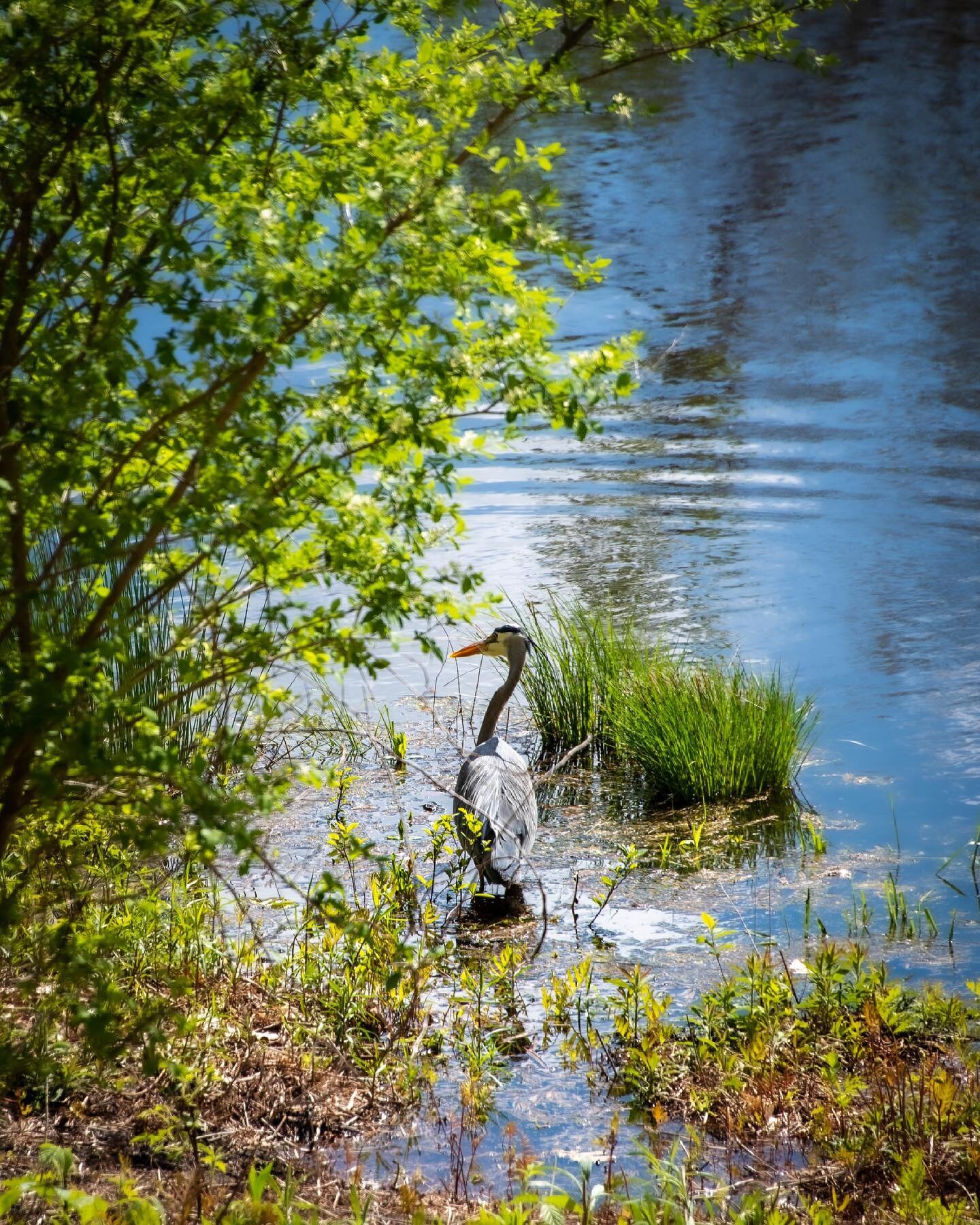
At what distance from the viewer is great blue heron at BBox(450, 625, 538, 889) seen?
5.04 metres

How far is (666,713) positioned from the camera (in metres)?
5.88

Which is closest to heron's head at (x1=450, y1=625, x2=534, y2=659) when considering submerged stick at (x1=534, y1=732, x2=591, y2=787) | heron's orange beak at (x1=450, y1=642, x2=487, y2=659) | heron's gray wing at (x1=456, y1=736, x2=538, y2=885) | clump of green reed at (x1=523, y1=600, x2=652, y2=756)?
heron's orange beak at (x1=450, y1=642, x2=487, y2=659)

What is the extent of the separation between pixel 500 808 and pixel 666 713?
3.43ft

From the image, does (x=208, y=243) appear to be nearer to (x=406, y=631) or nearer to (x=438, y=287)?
(x=438, y=287)

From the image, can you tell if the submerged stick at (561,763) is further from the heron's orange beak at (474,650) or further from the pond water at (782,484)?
the heron's orange beak at (474,650)

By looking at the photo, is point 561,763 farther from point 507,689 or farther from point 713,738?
point 507,689

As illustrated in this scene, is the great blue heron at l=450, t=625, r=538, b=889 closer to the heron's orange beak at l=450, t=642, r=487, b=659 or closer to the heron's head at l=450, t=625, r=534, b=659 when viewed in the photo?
the heron's head at l=450, t=625, r=534, b=659

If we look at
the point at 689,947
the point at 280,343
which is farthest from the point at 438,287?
the point at 689,947

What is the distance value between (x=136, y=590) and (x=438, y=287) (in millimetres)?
3535

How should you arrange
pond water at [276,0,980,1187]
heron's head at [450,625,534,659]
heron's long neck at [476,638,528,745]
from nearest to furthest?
pond water at [276,0,980,1187] < heron's long neck at [476,638,528,745] < heron's head at [450,625,534,659]

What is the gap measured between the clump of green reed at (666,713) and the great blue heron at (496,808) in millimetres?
384

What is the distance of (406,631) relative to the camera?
827 cm

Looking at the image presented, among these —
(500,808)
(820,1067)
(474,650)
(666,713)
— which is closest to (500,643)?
(474,650)

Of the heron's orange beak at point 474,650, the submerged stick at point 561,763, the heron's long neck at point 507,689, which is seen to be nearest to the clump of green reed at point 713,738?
the submerged stick at point 561,763
